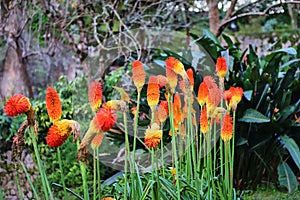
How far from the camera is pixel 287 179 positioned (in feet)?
9.10

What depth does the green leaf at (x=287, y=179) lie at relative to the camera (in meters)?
2.73

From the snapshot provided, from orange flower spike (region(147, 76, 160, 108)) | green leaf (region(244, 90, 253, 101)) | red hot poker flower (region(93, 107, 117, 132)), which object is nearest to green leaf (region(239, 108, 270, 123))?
green leaf (region(244, 90, 253, 101))

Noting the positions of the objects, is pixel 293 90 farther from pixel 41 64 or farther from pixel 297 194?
pixel 41 64

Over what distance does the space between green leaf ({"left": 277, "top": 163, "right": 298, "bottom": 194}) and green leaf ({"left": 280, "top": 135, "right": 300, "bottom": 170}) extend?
0.36ft

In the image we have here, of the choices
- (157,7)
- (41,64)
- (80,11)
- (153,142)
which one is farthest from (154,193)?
(41,64)

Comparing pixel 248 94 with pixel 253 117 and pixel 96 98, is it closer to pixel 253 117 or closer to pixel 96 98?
pixel 253 117

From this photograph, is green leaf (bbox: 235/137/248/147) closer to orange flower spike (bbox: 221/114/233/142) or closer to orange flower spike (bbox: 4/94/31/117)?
orange flower spike (bbox: 221/114/233/142)

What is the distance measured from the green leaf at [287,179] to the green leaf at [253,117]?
0.38m

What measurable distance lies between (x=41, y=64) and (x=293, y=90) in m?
5.23

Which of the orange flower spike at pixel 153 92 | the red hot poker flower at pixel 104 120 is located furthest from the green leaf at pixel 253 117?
the red hot poker flower at pixel 104 120

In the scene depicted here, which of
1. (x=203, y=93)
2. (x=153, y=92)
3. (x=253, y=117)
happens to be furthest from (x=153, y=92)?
(x=253, y=117)

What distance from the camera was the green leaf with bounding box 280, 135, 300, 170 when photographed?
2.74 metres

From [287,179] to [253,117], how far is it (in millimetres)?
449

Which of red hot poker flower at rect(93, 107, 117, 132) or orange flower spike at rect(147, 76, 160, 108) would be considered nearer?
red hot poker flower at rect(93, 107, 117, 132)
